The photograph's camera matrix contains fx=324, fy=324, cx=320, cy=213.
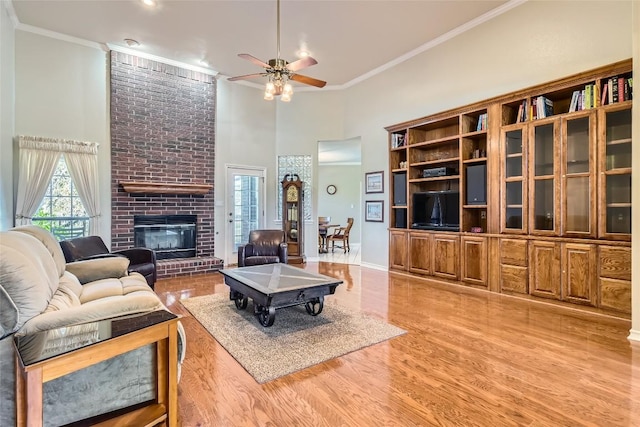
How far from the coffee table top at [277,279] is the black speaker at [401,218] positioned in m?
2.69

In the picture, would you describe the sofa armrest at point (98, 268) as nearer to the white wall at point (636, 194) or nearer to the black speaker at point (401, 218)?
the black speaker at point (401, 218)

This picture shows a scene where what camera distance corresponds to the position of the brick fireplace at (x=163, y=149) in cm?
541

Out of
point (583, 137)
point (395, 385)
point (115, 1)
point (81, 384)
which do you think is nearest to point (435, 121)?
point (583, 137)

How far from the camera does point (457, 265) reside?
4879 mm

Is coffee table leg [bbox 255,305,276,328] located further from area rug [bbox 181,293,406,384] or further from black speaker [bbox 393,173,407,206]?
black speaker [bbox 393,173,407,206]

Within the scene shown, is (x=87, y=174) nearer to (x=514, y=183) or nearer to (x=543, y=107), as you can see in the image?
(x=514, y=183)

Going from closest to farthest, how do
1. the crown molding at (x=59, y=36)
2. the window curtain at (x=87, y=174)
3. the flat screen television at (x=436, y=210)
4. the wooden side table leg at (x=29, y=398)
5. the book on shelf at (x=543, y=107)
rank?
the wooden side table leg at (x=29, y=398)
the book on shelf at (x=543, y=107)
the crown molding at (x=59, y=36)
the window curtain at (x=87, y=174)
the flat screen television at (x=436, y=210)

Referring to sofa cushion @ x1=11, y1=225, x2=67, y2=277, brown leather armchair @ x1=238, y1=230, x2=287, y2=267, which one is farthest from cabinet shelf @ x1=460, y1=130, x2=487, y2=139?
sofa cushion @ x1=11, y1=225, x2=67, y2=277

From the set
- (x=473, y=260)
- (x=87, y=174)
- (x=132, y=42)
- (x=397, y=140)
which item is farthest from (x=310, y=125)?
(x=473, y=260)

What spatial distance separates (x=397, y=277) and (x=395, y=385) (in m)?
3.48

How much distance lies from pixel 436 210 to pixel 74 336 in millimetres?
5024

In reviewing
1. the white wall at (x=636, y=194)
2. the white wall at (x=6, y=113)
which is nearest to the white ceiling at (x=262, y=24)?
the white wall at (x=6, y=113)

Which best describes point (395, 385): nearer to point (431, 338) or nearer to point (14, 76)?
point (431, 338)

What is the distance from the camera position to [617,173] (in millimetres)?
3361
